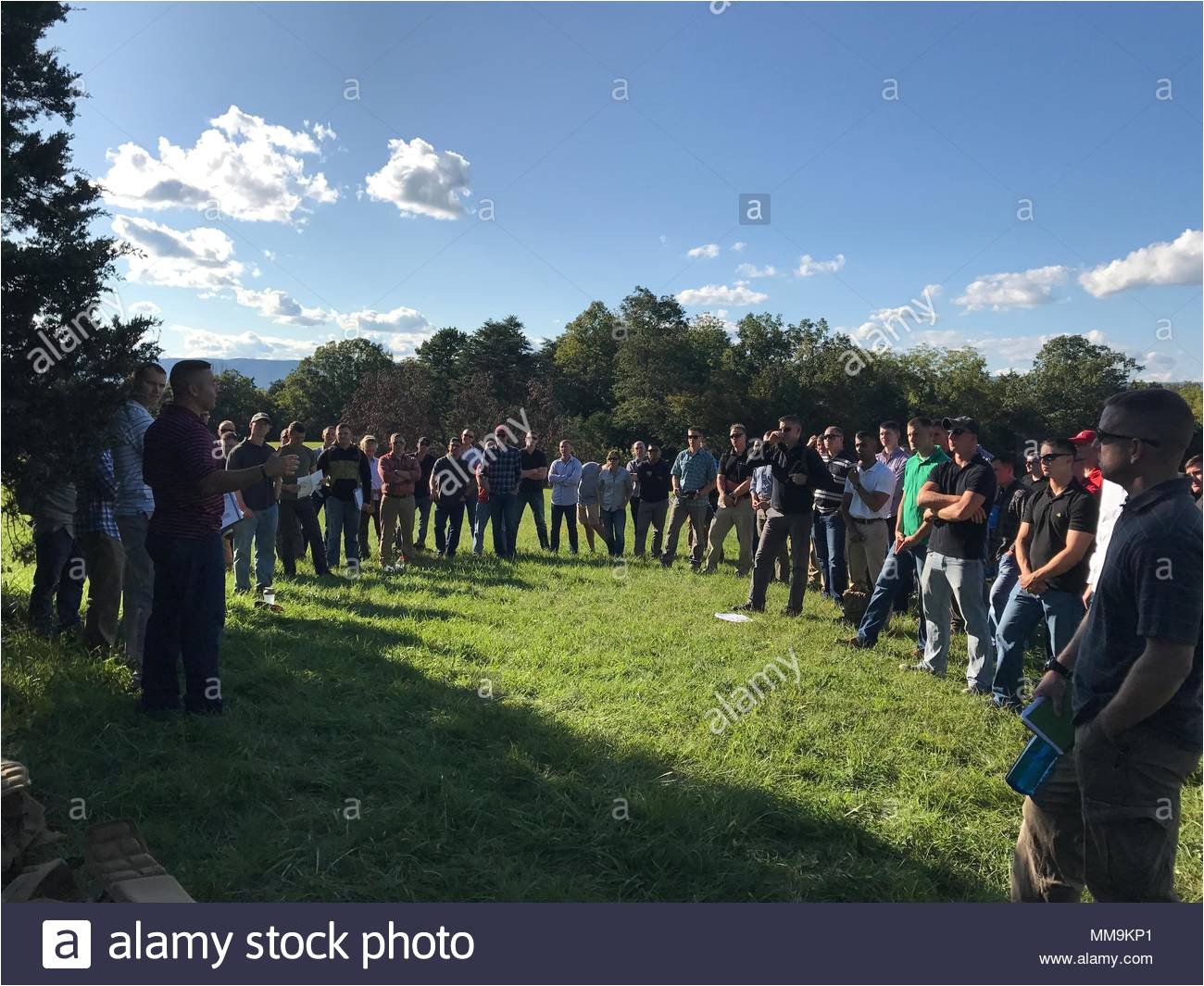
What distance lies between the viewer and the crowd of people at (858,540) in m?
2.32

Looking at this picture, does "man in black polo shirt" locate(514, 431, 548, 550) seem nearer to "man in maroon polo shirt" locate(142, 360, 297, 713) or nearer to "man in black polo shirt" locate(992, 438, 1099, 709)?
"man in maroon polo shirt" locate(142, 360, 297, 713)

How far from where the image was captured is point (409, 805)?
382cm

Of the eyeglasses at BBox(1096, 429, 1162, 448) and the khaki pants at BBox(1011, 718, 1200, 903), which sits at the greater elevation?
the eyeglasses at BBox(1096, 429, 1162, 448)

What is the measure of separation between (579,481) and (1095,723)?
11624mm

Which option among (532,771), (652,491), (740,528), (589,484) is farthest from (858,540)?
(532,771)

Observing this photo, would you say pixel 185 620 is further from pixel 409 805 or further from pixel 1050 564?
pixel 1050 564

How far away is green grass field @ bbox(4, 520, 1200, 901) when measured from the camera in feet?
10.9

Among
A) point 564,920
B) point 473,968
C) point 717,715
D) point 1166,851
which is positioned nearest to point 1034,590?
point 717,715

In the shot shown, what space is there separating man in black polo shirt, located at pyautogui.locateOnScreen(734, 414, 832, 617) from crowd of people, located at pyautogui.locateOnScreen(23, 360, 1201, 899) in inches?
1.0

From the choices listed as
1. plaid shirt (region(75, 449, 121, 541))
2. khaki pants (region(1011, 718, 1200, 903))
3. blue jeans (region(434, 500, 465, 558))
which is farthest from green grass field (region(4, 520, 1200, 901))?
blue jeans (region(434, 500, 465, 558))

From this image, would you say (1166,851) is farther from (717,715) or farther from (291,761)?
(291,761)

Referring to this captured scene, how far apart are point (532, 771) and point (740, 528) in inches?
300

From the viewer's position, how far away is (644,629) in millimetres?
7617

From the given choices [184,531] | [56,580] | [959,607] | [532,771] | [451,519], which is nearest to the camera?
[532,771]
